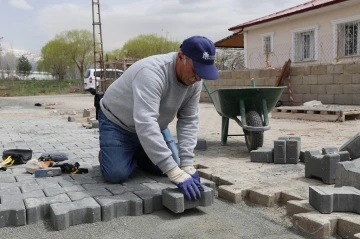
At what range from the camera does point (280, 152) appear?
421 cm

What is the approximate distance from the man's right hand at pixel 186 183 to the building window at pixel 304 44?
43.0 feet

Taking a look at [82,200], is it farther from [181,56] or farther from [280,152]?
[280,152]

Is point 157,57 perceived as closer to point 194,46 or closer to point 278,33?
point 194,46

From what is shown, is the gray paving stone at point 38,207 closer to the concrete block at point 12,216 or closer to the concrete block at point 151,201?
the concrete block at point 12,216

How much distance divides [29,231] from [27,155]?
209 centimetres

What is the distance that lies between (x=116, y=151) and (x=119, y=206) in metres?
0.68

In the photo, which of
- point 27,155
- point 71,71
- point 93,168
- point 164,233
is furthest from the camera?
point 71,71

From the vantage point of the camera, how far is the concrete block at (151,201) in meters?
2.87

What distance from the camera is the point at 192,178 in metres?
2.81

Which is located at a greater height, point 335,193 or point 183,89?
point 183,89

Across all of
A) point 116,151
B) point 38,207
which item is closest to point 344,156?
point 116,151

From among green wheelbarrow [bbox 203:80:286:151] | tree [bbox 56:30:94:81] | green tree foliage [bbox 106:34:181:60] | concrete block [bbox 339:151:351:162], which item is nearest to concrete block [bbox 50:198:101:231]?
concrete block [bbox 339:151:351:162]

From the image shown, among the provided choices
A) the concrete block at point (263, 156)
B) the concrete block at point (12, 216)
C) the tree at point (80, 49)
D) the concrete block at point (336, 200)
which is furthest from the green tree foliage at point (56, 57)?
the concrete block at point (336, 200)

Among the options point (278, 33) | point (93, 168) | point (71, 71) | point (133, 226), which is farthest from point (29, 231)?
point (71, 71)
